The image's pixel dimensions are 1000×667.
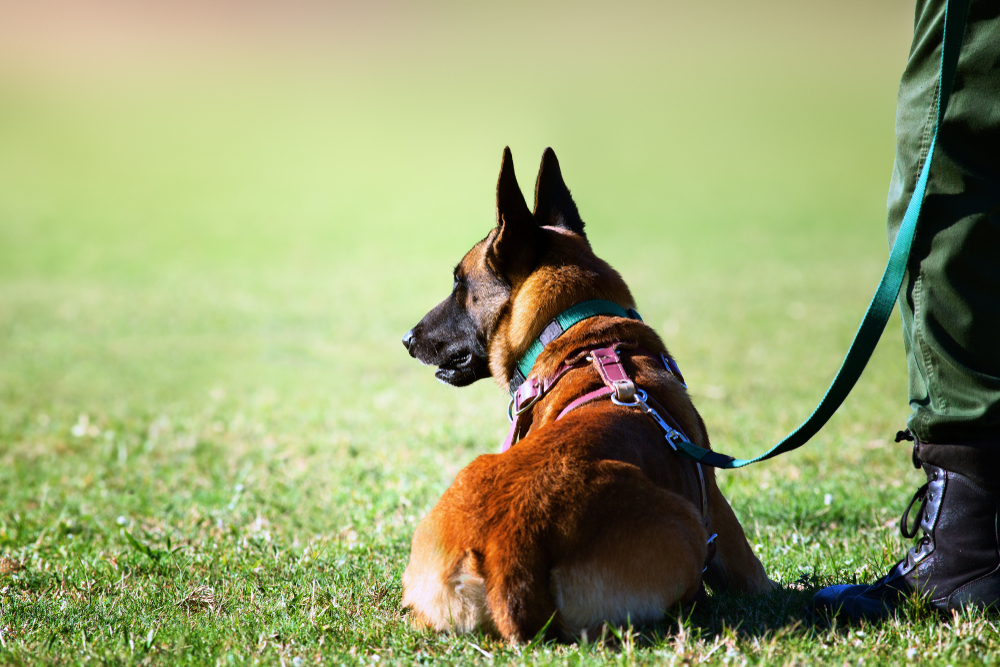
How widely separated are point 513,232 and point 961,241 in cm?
157

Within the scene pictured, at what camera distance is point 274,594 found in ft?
10.2

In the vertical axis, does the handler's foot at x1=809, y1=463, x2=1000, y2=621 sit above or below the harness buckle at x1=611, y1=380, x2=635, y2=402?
below

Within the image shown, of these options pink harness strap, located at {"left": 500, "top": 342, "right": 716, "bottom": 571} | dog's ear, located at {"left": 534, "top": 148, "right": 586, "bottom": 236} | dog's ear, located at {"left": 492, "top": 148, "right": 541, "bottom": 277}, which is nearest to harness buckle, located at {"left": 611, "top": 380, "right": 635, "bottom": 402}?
pink harness strap, located at {"left": 500, "top": 342, "right": 716, "bottom": 571}

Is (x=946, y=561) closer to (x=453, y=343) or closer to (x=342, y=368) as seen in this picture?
(x=453, y=343)

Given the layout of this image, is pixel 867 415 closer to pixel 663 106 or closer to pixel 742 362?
pixel 742 362

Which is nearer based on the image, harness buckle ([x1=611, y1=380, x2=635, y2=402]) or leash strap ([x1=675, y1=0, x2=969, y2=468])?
leash strap ([x1=675, y1=0, x2=969, y2=468])

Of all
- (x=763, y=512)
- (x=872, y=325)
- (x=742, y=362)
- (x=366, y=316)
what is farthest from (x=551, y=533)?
(x=366, y=316)

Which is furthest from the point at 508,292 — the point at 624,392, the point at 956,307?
the point at 956,307

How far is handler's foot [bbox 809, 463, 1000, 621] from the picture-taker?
251 cm

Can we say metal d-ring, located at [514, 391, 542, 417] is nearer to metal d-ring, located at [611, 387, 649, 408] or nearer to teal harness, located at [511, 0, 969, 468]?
metal d-ring, located at [611, 387, 649, 408]

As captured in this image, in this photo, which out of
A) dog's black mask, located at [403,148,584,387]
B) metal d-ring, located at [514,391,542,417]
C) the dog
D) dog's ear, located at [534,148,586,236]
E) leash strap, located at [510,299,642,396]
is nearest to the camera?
the dog

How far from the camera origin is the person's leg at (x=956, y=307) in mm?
2416

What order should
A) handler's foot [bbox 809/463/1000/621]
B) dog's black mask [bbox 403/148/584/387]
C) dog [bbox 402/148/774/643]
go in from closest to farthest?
dog [bbox 402/148/774/643], handler's foot [bbox 809/463/1000/621], dog's black mask [bbox 403/148/584/387]

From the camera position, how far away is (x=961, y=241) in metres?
2.42
